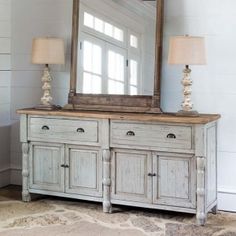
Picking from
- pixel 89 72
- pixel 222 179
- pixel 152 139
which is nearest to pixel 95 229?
pixel 152 139

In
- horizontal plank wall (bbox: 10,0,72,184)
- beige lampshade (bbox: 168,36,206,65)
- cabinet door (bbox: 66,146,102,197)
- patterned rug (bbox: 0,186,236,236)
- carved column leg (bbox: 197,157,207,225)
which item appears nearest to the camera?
patterned rug (bbox: 0,186,236,236)

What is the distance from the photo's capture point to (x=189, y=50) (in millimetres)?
A: 3682

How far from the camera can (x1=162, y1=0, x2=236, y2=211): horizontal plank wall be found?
13.0 ft

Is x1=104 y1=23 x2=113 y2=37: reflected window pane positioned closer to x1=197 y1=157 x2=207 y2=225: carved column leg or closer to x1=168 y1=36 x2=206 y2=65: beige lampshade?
x1=168 y1=36 x2=206 y2=65: beige lampshade

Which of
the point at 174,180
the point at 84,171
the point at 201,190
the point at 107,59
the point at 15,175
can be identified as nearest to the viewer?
the point at 201,190

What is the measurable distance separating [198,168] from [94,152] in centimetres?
89

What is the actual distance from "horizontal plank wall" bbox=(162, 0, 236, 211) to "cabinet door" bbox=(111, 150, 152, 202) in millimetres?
691

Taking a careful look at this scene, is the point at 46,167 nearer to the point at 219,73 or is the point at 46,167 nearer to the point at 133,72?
the point at 133,72

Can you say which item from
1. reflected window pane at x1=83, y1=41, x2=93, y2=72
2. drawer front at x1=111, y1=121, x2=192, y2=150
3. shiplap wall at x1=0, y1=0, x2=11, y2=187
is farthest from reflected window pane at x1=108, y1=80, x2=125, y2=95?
shiplap wall at x1=0, y1=0, x2=11, y2=187

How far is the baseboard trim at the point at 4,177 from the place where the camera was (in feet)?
15.6

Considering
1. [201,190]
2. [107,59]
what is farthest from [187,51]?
[201,190]

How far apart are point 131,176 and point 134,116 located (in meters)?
0.50

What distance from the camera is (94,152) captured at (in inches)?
154

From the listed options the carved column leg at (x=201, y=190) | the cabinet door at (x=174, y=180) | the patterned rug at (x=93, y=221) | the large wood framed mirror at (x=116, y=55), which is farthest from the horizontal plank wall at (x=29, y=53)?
the carved column leg at (x=201, y=190)
